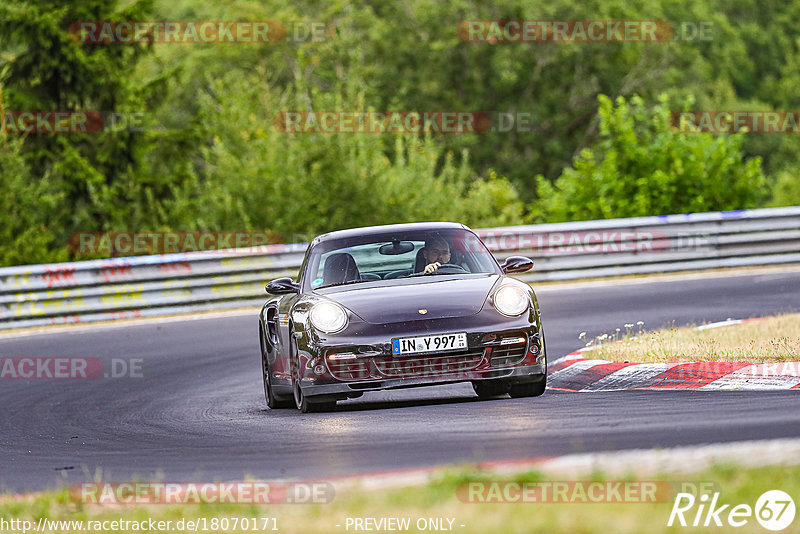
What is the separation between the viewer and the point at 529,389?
9633 millimetres

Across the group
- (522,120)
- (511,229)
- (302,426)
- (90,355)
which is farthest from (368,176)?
(522,120)

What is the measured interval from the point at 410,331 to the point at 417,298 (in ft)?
1.27

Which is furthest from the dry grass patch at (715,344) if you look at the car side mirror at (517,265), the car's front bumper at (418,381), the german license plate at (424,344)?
the german license plate at (424,344)

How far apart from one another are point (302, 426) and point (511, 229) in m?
12.3

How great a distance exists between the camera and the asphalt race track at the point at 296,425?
23.0 ft

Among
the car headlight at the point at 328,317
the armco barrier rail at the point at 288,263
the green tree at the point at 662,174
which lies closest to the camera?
the car headlight at the point at 328,317

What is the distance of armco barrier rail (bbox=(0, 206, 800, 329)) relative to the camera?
64.6ft

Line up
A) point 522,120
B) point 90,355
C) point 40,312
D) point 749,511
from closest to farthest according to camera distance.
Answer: point 749,511 → point 90,355 → point 40,312 → point 522,120

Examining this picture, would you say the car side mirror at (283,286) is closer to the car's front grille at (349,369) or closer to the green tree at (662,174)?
the car's front grille at (349,369)

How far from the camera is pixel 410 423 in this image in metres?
8.48

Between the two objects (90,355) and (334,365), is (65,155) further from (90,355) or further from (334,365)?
(334,365)

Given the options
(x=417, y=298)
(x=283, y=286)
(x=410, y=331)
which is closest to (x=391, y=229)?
(x=283, y=286)

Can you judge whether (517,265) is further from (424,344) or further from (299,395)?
(299,395)

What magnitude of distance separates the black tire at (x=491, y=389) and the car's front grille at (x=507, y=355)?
22.9 inches
